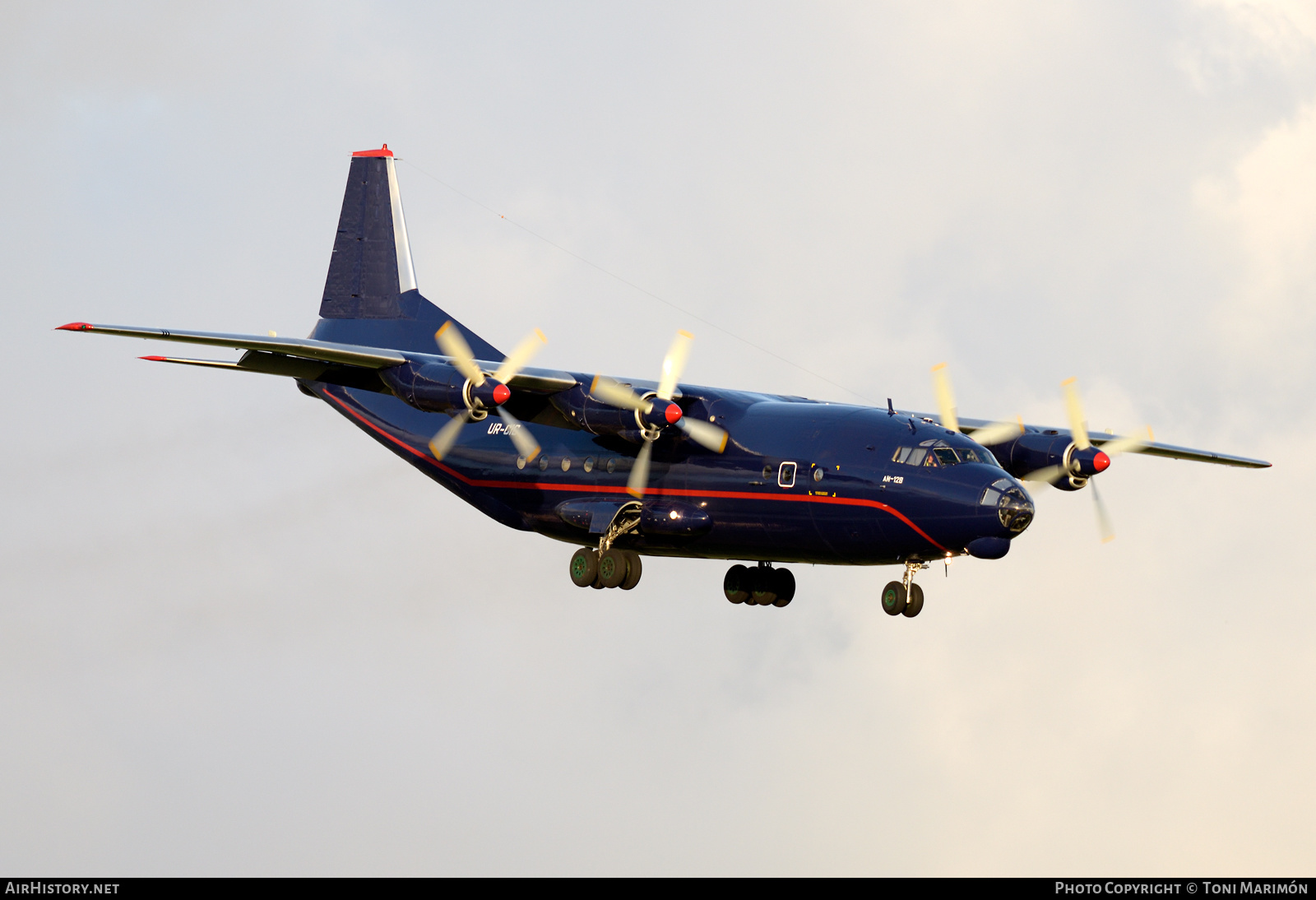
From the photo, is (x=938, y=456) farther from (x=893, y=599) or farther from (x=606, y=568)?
(x=606, y=568)

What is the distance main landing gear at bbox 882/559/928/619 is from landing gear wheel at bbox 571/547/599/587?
5.84 m

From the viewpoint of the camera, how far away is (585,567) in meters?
31.5

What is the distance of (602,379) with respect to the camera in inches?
1152

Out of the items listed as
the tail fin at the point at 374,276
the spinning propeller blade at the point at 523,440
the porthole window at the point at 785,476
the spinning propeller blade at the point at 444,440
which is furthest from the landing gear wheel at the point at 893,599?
the tail fin at the point at 374,276

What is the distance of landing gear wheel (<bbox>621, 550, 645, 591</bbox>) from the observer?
31531 mm

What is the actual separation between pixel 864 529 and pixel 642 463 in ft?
15.3

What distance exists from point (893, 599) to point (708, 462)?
4.21 m

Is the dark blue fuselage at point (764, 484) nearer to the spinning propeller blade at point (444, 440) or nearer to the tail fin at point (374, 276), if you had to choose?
the spinning propeller blade at point (444, 440)

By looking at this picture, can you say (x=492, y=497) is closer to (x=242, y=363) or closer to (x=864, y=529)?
(x=242, y=363)

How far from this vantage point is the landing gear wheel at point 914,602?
28.8 metres

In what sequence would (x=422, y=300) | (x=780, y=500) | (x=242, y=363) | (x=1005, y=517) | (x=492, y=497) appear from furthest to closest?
(x=422, y=300) → (x=492, y=497) → (x=242, y=363) → (x=780, y=500) → (x=1005, y=517)

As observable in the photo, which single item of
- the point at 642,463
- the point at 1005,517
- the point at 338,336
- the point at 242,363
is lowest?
the point at 1005,517

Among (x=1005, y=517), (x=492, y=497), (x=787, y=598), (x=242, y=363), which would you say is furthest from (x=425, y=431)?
(x=1005, y=517)

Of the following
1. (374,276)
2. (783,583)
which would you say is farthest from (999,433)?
(374,276)
